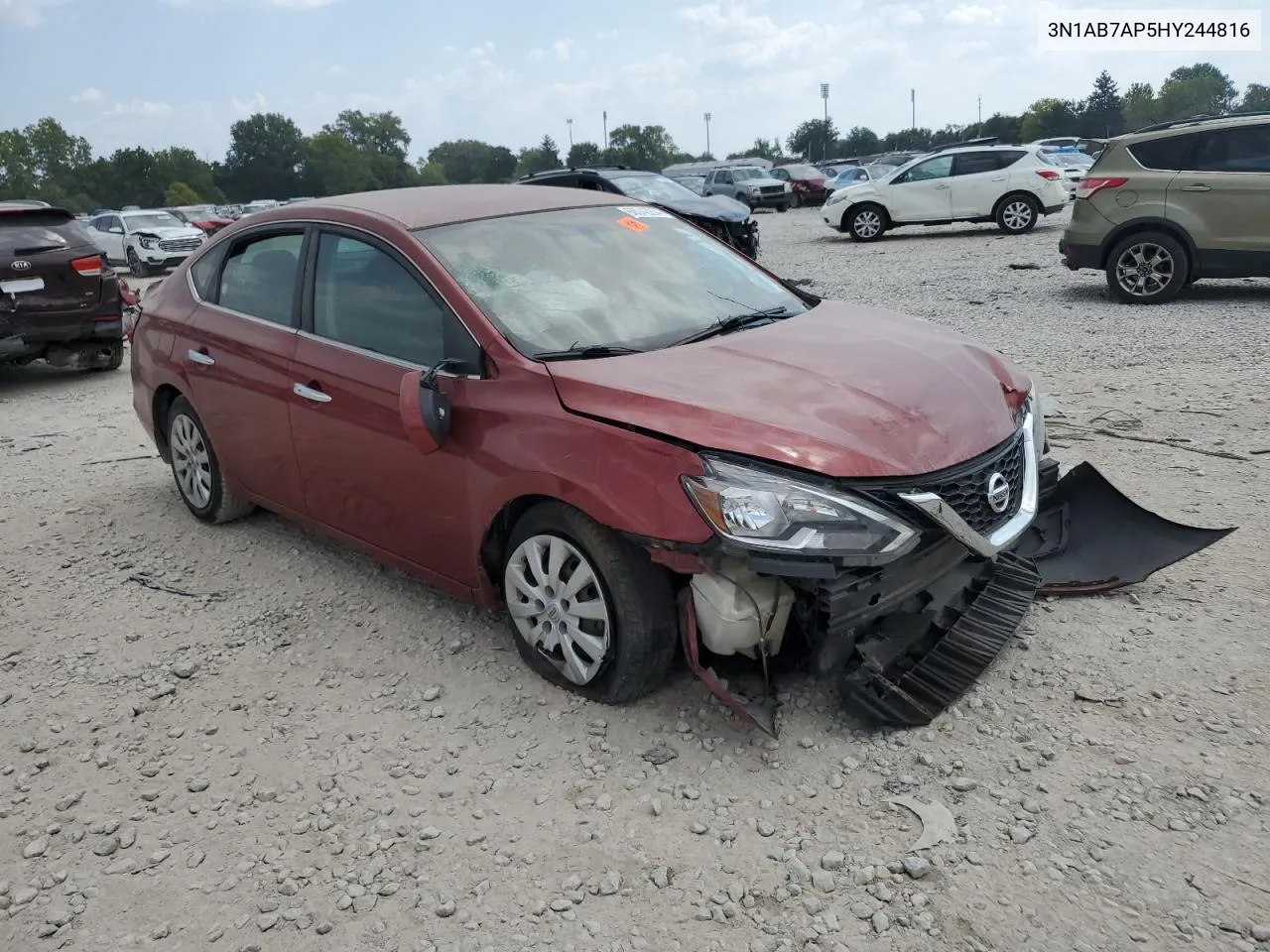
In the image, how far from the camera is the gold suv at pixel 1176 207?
32.0ft

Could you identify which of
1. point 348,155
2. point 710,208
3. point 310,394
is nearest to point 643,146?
point 348,155

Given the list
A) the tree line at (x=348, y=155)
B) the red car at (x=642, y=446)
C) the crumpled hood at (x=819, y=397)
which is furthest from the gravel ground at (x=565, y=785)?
the tree line at (x=348, y=155)

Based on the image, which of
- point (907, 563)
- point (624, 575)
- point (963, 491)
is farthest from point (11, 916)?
point (963, 491)

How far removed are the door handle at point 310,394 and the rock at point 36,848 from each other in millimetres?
1851

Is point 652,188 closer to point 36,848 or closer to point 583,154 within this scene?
point 36,848

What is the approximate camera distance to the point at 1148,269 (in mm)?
10344

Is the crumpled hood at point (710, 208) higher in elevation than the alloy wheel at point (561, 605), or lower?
higher

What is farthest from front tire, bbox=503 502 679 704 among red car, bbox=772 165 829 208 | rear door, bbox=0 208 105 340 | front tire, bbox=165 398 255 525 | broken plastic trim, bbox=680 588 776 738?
red car, bbox=772 165 829 208

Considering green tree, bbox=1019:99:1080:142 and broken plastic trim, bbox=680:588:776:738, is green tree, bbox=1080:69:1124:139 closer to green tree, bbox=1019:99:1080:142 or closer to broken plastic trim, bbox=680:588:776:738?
green tree, bbox=1019:99:1080:142

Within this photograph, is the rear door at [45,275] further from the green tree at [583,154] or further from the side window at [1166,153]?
the green tree at [583,154]

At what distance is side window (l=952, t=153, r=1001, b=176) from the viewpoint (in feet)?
59.7

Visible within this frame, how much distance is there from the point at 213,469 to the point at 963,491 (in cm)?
378

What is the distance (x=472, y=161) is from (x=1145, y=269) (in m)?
127

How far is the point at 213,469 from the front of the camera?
5.30 m
